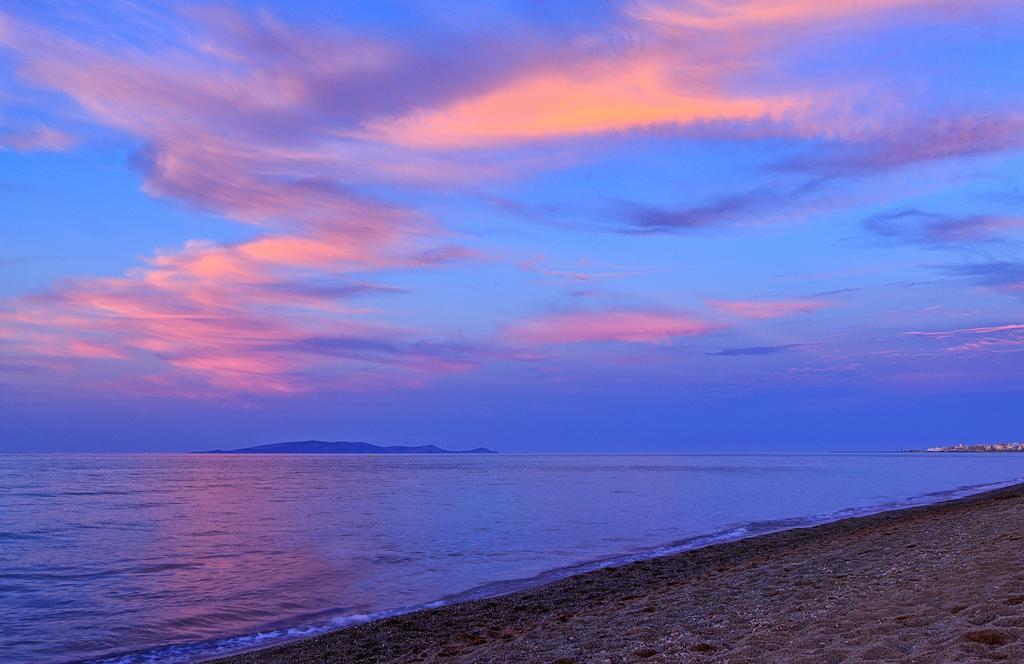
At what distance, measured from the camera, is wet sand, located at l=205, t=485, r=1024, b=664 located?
788 cm

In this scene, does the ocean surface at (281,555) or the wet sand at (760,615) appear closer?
the wet sand at (760,615)

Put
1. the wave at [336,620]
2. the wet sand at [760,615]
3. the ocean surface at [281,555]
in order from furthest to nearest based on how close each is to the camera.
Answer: the ocean surface at [281,555]
the wave at [336,620]
the wet sand at [760,615]

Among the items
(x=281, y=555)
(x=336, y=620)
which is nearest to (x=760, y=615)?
(x=336, y=620)

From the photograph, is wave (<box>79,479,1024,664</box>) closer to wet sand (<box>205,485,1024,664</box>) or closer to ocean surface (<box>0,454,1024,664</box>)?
ocean surface (<box>0,454,1024,664</box>)

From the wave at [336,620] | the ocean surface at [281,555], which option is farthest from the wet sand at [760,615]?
the ocean surface at [281,555]

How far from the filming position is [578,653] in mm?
9859

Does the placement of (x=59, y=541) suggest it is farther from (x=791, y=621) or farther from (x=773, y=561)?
(x=791, y=621)

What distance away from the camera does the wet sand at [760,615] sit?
25.9ft

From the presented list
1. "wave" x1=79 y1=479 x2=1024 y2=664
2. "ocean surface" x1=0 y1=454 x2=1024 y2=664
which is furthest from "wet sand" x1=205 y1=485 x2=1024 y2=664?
"ocean surface" x1=0 y1=454 x2=1024 y2=664

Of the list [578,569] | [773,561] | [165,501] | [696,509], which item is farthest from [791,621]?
[165,501]

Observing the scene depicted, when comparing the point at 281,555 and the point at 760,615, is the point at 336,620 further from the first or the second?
the point at 281,555

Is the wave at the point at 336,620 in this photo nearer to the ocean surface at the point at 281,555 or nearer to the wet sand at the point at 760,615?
the ocean surface at the point at 281,555

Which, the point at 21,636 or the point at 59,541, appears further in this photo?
the point at 59,541

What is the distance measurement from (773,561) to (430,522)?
21.0 metres
